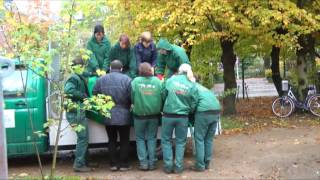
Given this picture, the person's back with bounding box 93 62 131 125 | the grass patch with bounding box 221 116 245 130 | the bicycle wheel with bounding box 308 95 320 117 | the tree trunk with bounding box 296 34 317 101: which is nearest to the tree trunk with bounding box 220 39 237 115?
the grass patch with bounding box 221 116 245 130

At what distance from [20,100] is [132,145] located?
2340mm

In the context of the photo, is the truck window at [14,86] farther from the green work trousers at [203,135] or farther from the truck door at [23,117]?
the green work trousers at [203,135]

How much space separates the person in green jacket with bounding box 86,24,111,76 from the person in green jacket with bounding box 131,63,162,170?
1.00 meters

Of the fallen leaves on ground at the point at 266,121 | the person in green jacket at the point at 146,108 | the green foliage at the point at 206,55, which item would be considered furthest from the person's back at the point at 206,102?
the green foliage at the point at 206,55

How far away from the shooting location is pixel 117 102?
8.64m

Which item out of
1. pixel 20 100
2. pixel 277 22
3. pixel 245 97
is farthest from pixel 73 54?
pixel 245 97

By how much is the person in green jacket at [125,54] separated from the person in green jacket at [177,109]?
1.05 meters

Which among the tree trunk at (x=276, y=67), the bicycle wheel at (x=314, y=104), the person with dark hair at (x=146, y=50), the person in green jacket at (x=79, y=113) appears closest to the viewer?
the person in green jacket at (x=79, y=113)

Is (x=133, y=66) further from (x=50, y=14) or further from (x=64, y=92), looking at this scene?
(x=50, y=14)

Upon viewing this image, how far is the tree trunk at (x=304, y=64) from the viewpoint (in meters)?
16.0

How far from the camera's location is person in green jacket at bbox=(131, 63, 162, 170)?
8.56 meters

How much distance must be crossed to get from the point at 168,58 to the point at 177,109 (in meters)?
1.39

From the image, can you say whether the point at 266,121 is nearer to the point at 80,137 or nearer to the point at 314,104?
the point at 314,104

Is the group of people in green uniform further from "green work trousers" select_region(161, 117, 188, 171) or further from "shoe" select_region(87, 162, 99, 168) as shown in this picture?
"shoe" select_region(87, 162, 99, 168)
